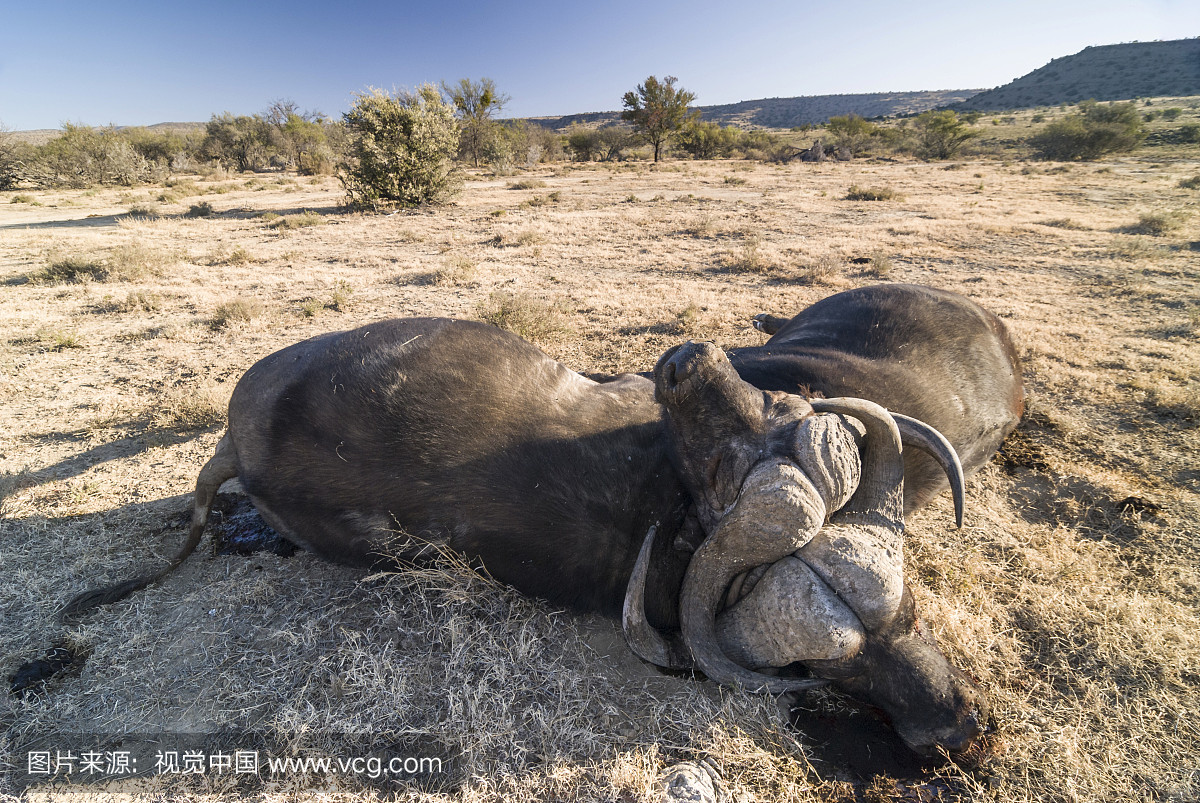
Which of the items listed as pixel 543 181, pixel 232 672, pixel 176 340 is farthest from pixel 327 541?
pixel 543 181

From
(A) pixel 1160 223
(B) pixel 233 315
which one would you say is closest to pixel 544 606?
(B) pixel 233 315

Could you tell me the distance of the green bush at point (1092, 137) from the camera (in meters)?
29.2

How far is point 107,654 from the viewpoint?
2629 mm

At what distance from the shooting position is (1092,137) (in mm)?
29344

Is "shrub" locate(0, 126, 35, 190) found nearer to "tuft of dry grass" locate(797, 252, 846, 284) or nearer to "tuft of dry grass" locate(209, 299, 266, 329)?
"tuft of dry grass" locate(209, 299, 266, 329)

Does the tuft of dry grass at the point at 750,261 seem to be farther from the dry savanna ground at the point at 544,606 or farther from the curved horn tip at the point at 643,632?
the curved horn tip at the point at 643,632

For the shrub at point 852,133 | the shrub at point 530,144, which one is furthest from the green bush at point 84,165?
the shrub at point 852,133

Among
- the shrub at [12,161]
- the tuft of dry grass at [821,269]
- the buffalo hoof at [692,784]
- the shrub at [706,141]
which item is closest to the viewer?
the buffalo hoof at [692,784]

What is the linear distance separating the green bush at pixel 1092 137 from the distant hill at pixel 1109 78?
53.8 metres

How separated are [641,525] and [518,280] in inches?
275

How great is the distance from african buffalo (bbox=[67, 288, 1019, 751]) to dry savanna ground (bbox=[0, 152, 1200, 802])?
317mm

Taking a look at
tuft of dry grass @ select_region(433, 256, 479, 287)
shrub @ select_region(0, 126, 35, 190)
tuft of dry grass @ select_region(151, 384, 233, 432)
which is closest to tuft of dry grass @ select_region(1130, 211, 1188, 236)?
tuft of dry grass @ select_region(433, 256, 479, 287)

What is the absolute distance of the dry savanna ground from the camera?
226 centimetres

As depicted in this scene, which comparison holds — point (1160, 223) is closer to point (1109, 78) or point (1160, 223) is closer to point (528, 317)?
point (528, 317)
